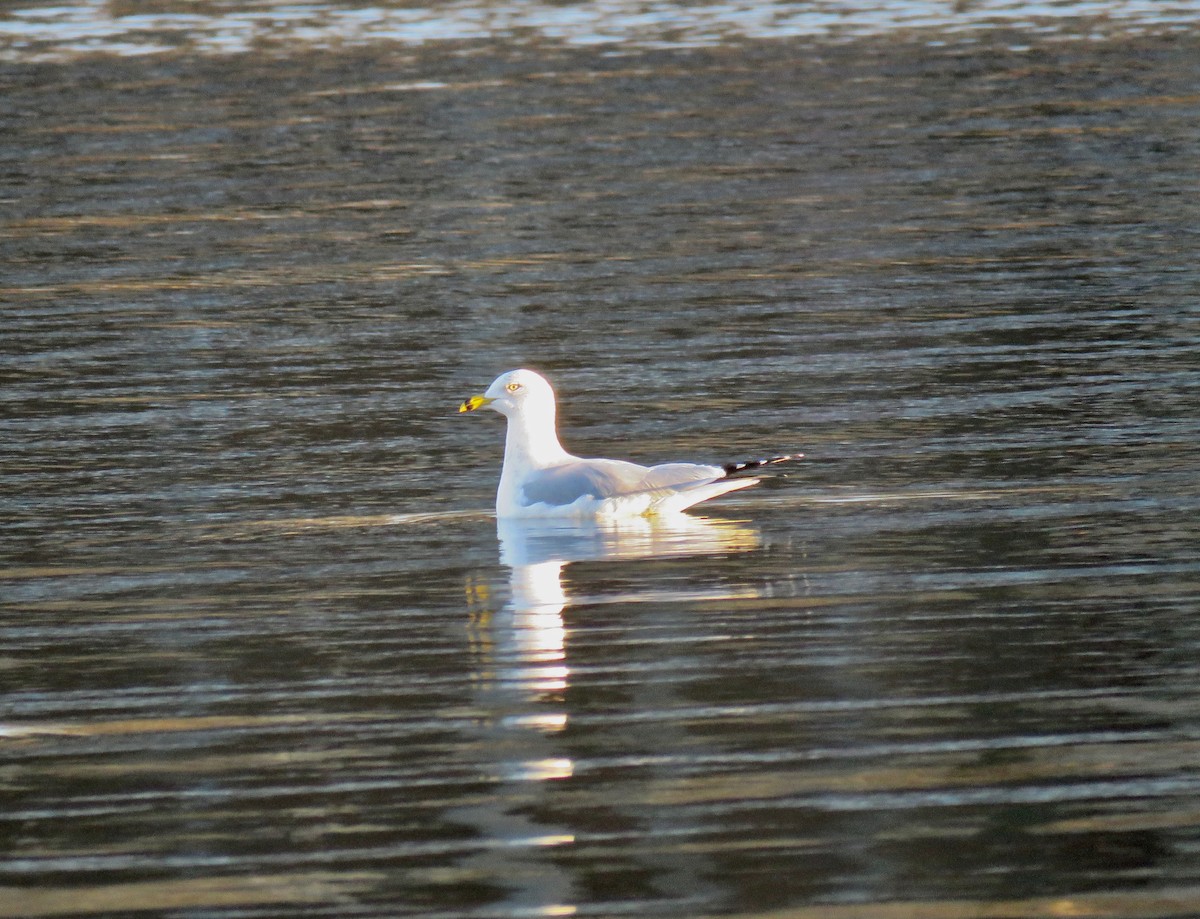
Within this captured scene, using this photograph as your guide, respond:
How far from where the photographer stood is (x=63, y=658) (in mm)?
10633

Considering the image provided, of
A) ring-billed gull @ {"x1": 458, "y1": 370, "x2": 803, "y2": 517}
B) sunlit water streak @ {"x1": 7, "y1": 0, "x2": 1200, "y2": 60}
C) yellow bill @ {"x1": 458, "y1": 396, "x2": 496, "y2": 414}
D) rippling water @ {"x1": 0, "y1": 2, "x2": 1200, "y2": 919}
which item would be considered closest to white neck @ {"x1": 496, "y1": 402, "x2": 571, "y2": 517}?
ring-billed gull @ {"x1": 458, "y1": 370, "x2": 803, "y2": 517}

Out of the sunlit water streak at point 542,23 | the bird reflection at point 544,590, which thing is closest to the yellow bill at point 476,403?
the bird reflection at point 544,590

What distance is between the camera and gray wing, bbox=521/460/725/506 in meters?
13.5

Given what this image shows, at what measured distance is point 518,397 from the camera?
14.2 meters

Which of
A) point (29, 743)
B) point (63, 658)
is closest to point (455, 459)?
point (63, 658)

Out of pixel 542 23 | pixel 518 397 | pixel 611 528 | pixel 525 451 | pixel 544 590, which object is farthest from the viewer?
pixel 542 23

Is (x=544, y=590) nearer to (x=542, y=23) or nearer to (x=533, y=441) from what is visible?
(x=533, y=441)

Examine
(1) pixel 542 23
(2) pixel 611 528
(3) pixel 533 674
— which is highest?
(1) pixel 542 23

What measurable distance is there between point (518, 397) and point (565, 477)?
0.67 m

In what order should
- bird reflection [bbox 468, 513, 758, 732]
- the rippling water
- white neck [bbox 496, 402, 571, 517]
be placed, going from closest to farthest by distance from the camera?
1. the rippling water
2. bird reflection [bbox 468, 513, 758, 732]
3. white neck [bbox 496, 402, 571, 517]

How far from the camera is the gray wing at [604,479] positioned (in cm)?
1350

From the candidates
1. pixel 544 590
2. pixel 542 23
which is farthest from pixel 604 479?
pixel 542 23

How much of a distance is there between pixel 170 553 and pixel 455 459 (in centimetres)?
316

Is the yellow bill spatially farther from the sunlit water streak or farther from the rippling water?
the sunlit water streak
